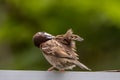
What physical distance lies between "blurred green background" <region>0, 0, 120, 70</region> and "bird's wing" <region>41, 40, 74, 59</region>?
80cm

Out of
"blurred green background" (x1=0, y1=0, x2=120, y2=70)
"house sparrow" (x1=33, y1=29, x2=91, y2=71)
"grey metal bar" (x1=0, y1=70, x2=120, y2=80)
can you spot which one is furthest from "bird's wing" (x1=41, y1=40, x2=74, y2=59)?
"blurred green background" (x1=0, y1=0, x2=120, y2=70)

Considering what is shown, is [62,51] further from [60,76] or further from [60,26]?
[60,26]

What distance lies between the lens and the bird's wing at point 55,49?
261 cm

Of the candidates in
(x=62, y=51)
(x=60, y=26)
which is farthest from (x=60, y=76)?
(x=60, y=26)

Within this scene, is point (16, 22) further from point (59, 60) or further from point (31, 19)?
point (59, 60)

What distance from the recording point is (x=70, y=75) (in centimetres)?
225

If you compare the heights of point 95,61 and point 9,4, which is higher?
point 9,4

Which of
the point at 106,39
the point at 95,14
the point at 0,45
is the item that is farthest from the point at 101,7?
the point at 0,45

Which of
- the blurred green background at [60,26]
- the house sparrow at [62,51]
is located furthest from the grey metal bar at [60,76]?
the blurred green background at [60,26]

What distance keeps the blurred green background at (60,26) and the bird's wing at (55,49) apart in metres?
0.80

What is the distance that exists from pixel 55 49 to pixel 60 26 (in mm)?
1004

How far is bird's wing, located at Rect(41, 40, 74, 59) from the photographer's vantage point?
2.61m

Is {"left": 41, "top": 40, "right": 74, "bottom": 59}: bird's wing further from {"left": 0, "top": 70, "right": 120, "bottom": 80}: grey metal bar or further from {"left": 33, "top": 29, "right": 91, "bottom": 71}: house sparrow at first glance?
{"left": 0, "top": 70, "right": 120, "bottom": 80}: grey metal bar

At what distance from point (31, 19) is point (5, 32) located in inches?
7.9
